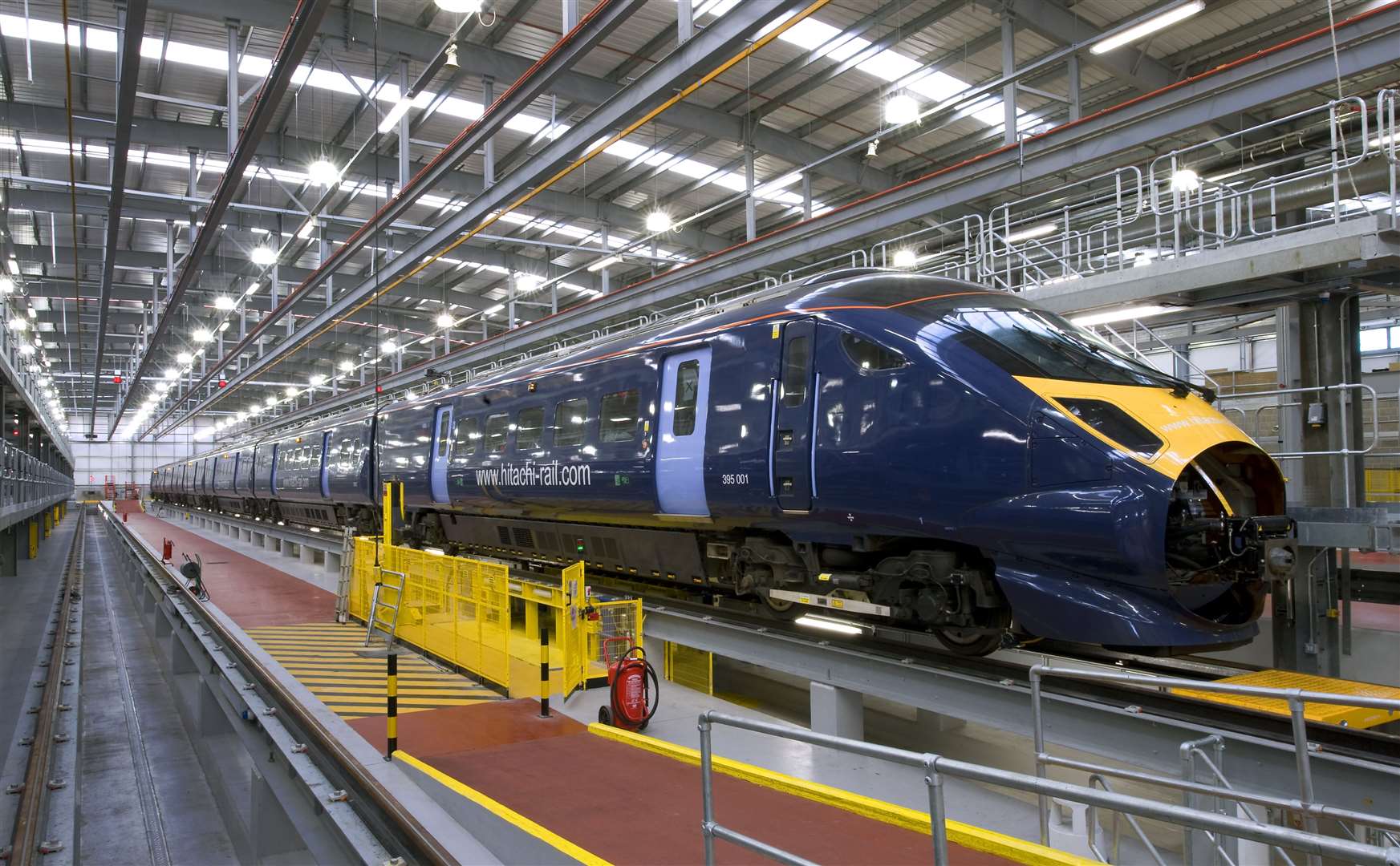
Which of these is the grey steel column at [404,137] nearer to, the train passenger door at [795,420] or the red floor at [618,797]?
the train passenger door at [795,420]

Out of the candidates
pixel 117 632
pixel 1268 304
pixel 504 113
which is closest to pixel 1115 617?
pixel 1268 304

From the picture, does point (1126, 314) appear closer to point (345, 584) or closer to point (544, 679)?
point (544, 679)

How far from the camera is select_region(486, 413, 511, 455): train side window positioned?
11375mm

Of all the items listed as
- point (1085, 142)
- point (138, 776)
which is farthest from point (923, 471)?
point (138, 776)

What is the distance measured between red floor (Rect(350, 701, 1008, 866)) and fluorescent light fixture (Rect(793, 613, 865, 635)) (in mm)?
2102

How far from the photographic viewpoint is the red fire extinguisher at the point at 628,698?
6.81 meters

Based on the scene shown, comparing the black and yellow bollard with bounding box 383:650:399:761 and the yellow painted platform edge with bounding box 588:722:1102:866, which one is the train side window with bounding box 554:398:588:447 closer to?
→ the black and yellow bollard with bounding box 383:650:399:761

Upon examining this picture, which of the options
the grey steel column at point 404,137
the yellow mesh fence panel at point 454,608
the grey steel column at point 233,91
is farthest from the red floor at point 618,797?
the grey steel column at point 233,91

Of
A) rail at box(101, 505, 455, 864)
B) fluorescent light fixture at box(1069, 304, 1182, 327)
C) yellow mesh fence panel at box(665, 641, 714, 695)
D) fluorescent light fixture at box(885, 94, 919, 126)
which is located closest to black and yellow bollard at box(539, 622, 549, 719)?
rail at box(101, 505, 455, 864)

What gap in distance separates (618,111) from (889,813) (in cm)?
787

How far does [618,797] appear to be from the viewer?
A: 16.7 ft

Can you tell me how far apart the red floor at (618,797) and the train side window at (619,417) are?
2918 mm

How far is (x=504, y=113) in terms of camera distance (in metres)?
9.91

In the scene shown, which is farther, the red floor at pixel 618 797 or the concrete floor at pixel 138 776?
the concrete floor at pixel 138 776
